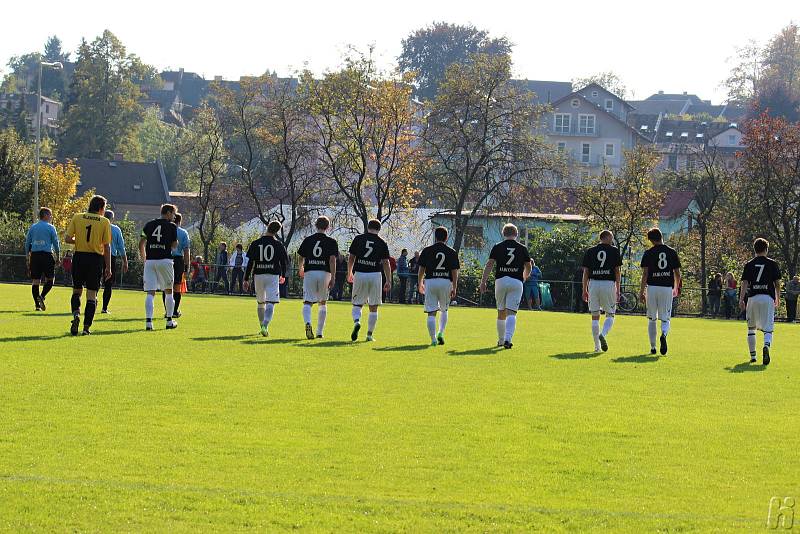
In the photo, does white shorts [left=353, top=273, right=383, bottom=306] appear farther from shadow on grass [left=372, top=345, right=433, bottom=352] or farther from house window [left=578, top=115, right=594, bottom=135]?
house window [left=578, top=115, right=594, bottom=135]

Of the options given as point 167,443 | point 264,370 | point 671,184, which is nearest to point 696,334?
point 264,370

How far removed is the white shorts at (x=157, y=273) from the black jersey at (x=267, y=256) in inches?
56.4

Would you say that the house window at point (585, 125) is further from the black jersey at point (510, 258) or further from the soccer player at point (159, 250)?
the soccer player at point (159, 250)

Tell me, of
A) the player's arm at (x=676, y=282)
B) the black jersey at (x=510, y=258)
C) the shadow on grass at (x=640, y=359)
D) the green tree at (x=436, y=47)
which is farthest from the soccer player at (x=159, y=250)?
the green tree at (x=436, y=47)

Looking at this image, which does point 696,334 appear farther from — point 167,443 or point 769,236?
point 769,236

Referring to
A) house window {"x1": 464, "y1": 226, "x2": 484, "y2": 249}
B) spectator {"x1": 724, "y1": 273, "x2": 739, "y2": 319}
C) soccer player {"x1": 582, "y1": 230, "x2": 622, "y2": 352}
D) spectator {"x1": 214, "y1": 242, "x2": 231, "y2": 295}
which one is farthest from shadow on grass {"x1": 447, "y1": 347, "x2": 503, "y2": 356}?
house window {"x1": 464, "y1": 226, "x2": 484, "y2": 249}

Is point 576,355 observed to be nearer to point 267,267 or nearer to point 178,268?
point 267,267

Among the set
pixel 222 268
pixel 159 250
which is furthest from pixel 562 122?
pixel 159 250

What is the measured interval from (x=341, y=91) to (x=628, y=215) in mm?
15079

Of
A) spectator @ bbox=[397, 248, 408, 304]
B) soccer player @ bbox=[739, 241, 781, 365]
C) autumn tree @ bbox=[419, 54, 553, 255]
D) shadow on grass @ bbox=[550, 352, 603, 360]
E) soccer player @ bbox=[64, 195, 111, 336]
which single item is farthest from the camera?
autumn tree @ bbox=[419, 54, 553, 255]

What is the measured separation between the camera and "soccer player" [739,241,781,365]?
67.2 feet

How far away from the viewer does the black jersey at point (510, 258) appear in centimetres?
2116

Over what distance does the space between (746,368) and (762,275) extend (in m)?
1.78

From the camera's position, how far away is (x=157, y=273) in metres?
22.1
